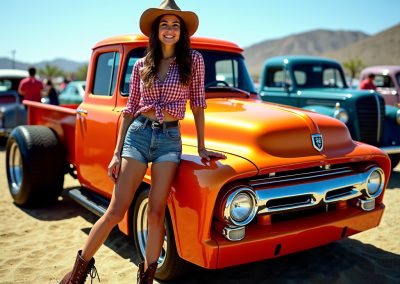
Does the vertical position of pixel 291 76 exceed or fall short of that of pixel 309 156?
it exceeds it

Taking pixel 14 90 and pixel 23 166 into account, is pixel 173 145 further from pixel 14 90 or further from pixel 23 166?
pixel 14 90

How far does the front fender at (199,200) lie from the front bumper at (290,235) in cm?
10

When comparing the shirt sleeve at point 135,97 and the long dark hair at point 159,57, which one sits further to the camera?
the shirt sleeve at point 135,97

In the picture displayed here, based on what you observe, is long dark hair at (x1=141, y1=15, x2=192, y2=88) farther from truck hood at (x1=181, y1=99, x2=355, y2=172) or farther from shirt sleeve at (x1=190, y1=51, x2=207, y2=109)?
truck hood at (x1=181, y1=99, x2=355, y2=172)

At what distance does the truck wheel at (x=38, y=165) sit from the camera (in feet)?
14.8

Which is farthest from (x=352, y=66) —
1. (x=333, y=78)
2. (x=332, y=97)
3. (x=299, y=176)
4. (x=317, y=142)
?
(x=299, y=176)

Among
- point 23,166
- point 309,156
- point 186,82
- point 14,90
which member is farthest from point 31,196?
point 14,90

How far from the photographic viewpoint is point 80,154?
4.04 m

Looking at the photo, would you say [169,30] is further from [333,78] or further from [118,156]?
[333,78]

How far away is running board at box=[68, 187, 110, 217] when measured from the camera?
352cm

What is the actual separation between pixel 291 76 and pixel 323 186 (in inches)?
213

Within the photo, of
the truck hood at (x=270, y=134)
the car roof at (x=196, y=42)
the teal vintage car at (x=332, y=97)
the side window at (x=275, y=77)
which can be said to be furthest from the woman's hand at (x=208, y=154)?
the side window at (x=275, y=77)

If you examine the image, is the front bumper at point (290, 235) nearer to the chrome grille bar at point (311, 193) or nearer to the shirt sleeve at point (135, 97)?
the chrome grille bar at point (311, 193)

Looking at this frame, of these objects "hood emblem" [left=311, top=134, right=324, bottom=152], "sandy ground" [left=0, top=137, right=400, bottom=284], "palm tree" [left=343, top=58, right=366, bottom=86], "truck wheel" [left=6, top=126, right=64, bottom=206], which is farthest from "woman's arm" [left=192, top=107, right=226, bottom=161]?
"palm tree" [left=343, top=58, right=366, bottom=86]
